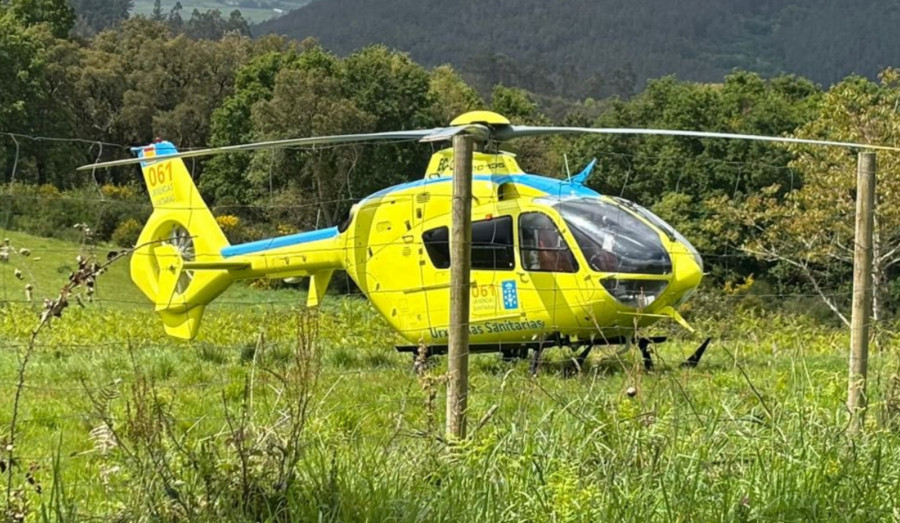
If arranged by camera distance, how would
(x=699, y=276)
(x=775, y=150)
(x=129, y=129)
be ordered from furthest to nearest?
(x=129, y=129)
(x=775, y=150)
(x=699, y=276)

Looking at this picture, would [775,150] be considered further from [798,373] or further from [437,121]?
[798,373]

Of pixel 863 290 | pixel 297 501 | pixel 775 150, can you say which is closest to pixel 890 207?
pixel 775 150

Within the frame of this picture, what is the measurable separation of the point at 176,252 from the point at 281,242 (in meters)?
1.44

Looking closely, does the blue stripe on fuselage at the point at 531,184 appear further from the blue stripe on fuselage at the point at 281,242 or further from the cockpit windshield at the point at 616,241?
the blue stripe on fuselage at the point at 281,242

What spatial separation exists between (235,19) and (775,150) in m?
116

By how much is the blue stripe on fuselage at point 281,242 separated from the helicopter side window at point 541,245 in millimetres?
1872

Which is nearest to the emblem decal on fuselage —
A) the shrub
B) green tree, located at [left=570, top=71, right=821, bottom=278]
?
the shrub

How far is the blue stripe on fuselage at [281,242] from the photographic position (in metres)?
10.1

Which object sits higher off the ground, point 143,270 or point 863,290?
point 863,290

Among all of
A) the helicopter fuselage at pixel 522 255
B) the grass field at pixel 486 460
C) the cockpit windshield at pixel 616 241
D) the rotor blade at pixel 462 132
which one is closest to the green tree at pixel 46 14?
the helicopter fuselage at pixel 522 255

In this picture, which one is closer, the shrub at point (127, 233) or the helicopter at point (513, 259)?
the helicopter at point (513, 259)

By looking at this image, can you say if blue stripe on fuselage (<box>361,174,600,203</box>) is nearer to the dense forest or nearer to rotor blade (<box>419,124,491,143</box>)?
rotor blade (<box>419,124,491,143</box>)

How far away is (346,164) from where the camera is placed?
99.0ft

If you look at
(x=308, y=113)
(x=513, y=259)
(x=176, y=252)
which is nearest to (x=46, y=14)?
(x=308, y=113)
